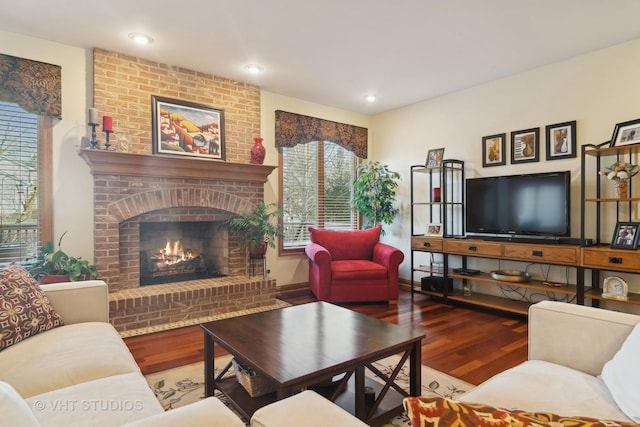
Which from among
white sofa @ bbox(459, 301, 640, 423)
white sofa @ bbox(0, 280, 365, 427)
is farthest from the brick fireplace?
white sofa @ bbox(459, 301, 640, 423)

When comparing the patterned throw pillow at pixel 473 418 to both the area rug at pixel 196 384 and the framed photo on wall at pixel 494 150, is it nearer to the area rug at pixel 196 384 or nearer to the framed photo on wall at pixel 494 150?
the area rug at pixel 196 384

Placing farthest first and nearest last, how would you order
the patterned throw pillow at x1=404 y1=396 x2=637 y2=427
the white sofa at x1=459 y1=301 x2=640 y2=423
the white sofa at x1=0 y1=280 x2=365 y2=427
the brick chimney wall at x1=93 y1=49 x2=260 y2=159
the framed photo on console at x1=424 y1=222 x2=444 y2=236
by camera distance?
the framed photo on console at x1=424 y1=222 x2=444 y2=236 < the brick chimney wall at x1=93 y1=49 x2=260 y2=159 < the white sofa at x1=459 y1=301 x2=640 y2=423 < the white sofa at x1=0 y1=280 x2=365 y2=427 < the patterned throw pillow at x1=404 y1=396 x2=637 y2=427

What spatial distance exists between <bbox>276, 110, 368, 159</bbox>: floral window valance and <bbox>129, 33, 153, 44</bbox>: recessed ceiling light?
1.75 m

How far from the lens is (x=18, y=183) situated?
3150 millimetres

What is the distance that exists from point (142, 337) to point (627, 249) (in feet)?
13.4

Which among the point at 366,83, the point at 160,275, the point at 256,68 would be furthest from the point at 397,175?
the point at 160,275

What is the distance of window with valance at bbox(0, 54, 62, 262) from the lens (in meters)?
3.09

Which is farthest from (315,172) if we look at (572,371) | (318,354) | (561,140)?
(572,371)

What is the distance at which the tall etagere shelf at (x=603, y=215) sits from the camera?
115 inches

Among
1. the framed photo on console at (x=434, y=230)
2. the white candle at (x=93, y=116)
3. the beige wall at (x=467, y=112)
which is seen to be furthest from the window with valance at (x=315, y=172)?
the white candle at (x=93, y=116)

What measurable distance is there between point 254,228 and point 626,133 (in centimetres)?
362

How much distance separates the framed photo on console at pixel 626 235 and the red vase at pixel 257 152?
3.51m

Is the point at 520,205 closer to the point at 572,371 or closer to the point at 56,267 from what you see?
the point at 572,371

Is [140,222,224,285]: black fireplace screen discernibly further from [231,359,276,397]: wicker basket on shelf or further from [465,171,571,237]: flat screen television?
[465,171,571,237]: flat screen television
